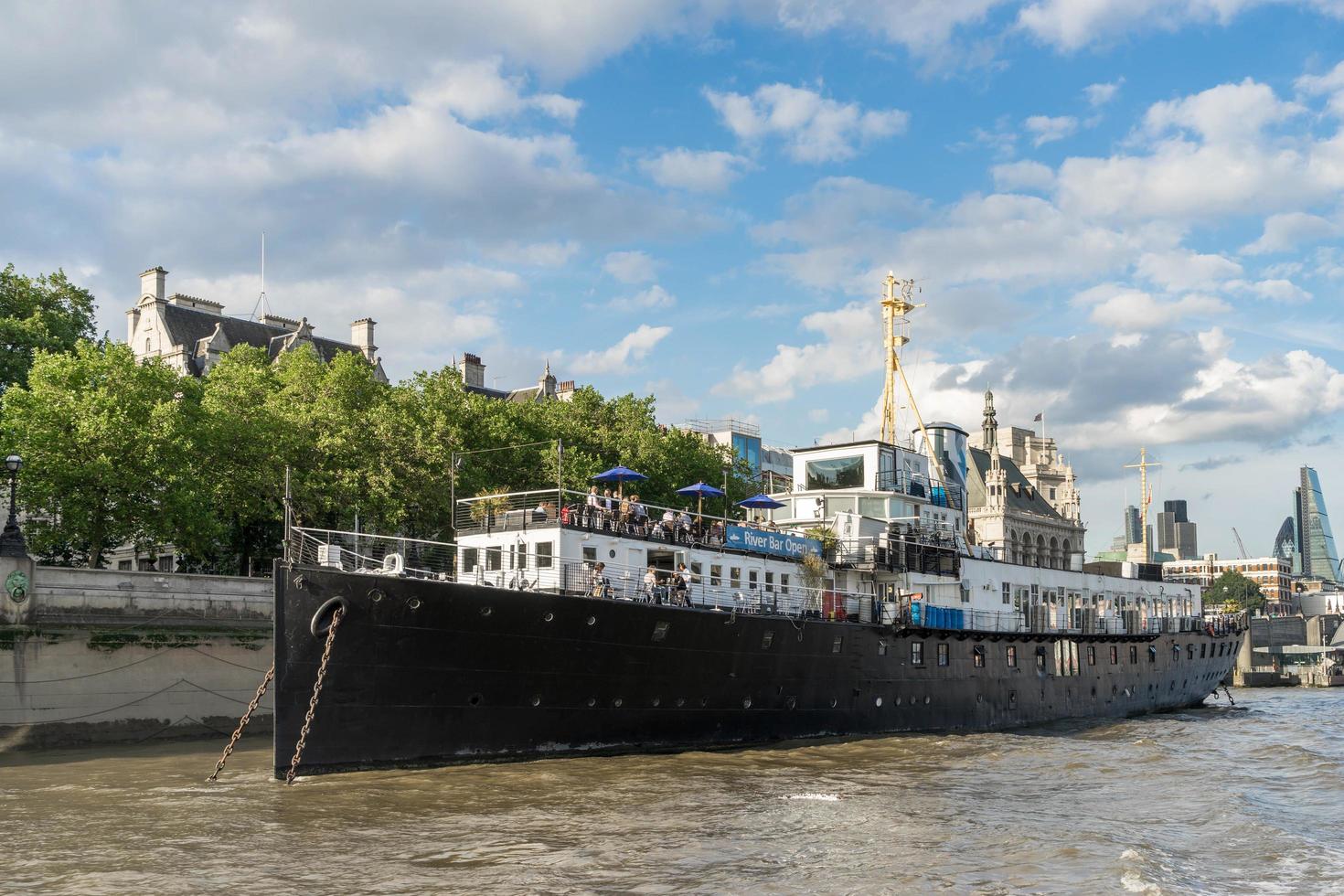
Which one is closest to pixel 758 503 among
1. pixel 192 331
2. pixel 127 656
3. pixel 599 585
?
pixel 599 585

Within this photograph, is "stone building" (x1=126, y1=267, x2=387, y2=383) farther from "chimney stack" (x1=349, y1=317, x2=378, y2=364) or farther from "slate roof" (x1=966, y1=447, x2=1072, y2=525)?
"slate roof" (x1=966, y1=447, x2=1072, y2=525)

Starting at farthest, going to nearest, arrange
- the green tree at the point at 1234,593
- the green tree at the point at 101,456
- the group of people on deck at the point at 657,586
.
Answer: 1. the green tree at the point at 1234,593
2. the green tree at the point at 101,456
3. the group of people on deck at the point at 657,586

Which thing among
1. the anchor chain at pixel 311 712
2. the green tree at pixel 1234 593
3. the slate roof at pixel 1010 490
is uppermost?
the slate roof at pixel 1010 490

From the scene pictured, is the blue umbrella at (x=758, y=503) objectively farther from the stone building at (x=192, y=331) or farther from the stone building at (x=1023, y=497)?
the stone building at (x=1023, y=497)

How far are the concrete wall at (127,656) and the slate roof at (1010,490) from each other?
10810 cm

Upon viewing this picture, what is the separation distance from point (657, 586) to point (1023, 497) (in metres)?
125

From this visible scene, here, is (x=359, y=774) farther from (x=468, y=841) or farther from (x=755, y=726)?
(x=755, y=726)

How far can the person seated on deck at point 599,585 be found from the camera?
98.2ft

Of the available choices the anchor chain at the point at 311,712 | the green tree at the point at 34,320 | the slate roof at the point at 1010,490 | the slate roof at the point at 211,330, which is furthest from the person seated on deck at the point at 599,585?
the slate roof at the point at 1010,490

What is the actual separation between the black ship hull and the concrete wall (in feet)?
44.9

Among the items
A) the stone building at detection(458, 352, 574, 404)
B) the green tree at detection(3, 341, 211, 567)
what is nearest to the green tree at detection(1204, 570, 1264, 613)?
the stone building at detection(458, 352, 574, 404)

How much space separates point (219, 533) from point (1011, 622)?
28.4 meters

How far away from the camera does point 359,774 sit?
1025 inches

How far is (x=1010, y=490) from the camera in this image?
475 feet
